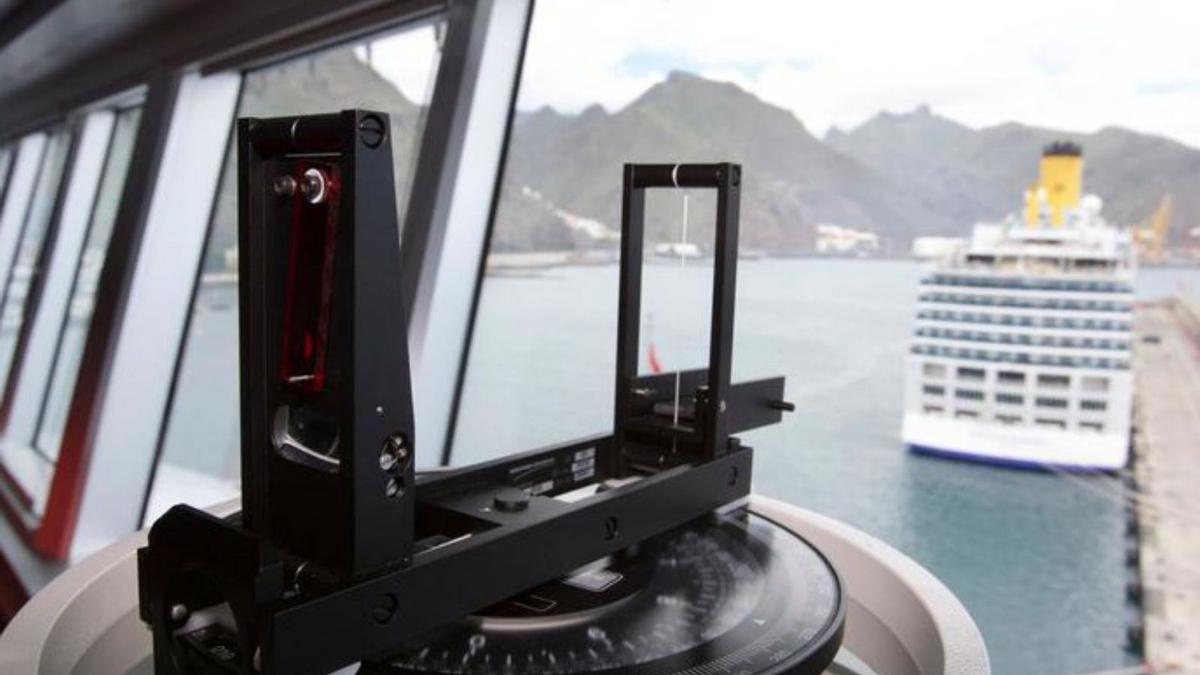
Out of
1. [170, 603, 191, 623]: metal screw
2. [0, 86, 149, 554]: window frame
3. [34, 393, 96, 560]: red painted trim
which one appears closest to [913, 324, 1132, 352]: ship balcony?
[170, 603, 191, 623]: metal screw

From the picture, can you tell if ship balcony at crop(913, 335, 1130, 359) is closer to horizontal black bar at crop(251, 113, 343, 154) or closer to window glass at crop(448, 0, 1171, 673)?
window glass at crop(448, 0, 1171, 673)

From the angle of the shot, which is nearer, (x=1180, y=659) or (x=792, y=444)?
(x=1180, y=659)

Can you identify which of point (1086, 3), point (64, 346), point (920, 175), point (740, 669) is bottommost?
point (64, 346)

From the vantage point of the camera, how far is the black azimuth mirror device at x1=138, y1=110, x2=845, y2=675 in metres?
0.65

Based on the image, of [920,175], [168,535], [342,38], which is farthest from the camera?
[342,38]

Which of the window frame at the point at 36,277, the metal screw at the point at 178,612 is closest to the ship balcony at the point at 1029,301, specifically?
the metal screw at the point at 178,612

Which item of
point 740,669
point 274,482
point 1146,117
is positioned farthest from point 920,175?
point 274,482

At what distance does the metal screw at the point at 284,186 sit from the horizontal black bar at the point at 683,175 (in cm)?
44

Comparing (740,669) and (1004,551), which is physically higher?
(740,669)

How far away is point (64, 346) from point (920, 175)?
18.9 ft

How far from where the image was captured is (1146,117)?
149 cm

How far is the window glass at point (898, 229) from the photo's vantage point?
5.15ft

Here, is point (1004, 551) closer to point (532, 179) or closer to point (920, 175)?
point (920, 175)

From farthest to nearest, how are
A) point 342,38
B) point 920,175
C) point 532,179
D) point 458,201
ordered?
1. point 342,38
2. point 532,179
3. point 458,201
4. point 920,175
